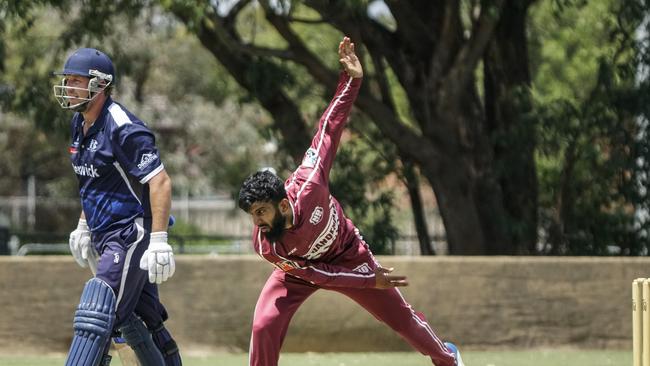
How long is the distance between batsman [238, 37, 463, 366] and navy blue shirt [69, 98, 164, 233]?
60 cm

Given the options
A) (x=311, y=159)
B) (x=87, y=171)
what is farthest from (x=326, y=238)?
(x=87, y=171)

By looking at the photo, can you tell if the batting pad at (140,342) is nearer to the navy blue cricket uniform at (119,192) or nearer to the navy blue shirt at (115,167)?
the navy blue cricket uniform at (119,192)

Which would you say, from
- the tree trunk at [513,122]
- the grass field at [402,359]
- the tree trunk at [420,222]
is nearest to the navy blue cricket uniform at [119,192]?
the grass field at [402,359]

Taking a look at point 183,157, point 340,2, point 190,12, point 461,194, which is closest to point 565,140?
point 461,194

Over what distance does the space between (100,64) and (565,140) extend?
9.61 m

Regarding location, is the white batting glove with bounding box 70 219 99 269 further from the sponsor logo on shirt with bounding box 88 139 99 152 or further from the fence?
the fence

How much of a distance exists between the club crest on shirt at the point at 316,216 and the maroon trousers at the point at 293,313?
1.68 ft

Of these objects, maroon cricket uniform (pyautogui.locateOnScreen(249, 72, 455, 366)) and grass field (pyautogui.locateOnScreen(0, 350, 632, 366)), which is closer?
maroon cricket uniform (pyautogui.locateOnScreen(249, 72, 455, 366))

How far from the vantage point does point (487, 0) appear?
13922 millimetres

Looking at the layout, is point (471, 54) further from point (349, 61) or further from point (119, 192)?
point (119, 192)

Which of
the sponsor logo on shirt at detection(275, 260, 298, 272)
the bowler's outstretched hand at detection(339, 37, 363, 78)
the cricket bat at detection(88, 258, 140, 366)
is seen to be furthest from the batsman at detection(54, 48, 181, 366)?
the bowler's outstretched hand at detection(339, 37, 363, 78)

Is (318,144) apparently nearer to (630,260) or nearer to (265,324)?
(265,324)

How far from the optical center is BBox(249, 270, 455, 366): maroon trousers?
23.1 ft

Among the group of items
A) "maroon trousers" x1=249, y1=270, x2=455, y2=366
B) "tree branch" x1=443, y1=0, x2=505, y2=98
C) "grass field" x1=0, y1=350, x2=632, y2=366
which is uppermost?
"tree branch" x1=443, y1=0, x2=505, y2=98
